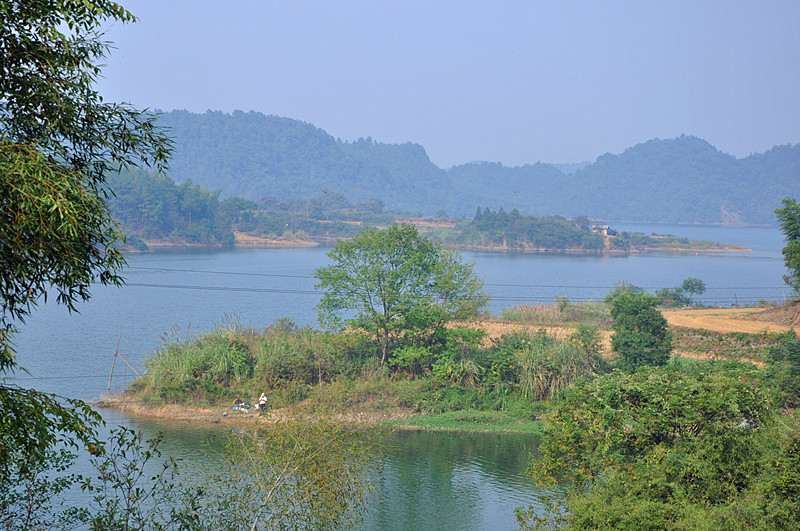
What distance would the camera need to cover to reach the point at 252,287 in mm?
54938

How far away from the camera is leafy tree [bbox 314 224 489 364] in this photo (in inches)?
963

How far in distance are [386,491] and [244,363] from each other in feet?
30.5

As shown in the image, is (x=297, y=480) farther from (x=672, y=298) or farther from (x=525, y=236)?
(x=525, y=236)

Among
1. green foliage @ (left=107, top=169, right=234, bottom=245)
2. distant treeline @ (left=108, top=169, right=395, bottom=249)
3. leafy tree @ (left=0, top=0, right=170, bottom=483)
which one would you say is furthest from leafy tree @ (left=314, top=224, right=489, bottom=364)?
green foliage @ (left=107, top=169, right=234, bottom=245)

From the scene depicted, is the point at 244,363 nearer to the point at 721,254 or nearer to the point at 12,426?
the point at 12,426

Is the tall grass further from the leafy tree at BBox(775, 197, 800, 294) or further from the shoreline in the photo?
the shoreline

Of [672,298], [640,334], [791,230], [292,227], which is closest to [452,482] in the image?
[640,334]

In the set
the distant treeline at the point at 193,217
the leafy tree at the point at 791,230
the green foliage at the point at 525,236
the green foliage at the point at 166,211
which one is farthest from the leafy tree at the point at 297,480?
the green foliage at the point at 525,236

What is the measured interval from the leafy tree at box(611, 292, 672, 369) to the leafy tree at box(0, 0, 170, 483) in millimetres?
18775

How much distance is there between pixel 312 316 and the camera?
41.2m

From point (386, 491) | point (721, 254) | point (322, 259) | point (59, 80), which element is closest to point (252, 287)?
point (322, 259)

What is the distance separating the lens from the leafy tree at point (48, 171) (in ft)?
18.2

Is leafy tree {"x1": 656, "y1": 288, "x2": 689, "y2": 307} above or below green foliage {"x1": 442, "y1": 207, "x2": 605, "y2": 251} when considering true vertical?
below

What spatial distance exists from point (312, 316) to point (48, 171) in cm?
3586
